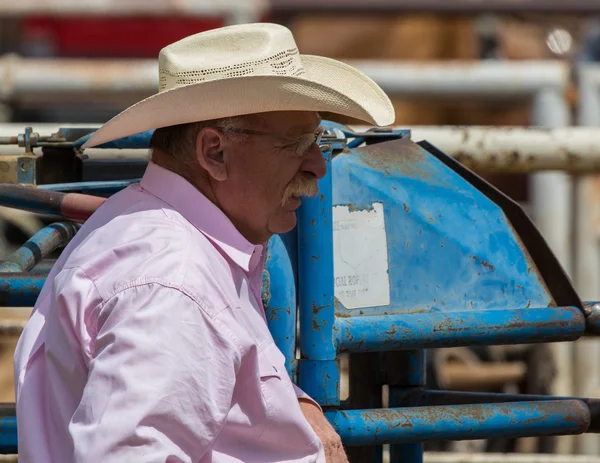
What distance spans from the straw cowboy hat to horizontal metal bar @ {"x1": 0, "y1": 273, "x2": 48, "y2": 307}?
273 mm

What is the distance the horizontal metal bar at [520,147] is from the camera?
2.88 metres

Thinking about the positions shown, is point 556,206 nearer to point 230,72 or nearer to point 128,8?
point 128,8

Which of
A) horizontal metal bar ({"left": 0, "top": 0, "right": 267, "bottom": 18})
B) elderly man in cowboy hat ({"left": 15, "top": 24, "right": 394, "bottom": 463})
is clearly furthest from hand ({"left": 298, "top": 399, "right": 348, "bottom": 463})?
horizontal metal bar ({"left": 0, "top": 0, "right": 267, "bottom": 18})

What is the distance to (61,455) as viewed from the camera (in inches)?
57.5

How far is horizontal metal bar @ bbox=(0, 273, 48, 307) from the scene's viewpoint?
6.02 ft

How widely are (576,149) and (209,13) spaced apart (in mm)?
2079

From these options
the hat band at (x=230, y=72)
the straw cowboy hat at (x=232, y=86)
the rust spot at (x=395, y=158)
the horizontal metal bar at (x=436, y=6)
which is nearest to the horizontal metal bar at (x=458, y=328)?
the rust spot at (x=395, y=158)

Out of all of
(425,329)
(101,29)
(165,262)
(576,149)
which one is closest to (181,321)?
(165,262)

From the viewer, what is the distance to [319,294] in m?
1.91

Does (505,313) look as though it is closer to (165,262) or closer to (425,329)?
(425,329)

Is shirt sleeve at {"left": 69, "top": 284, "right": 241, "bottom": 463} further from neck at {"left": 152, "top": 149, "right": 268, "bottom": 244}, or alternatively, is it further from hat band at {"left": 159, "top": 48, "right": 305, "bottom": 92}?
hat band at {"left": 159, "top": 48, "right": 305, "bottom": 92}

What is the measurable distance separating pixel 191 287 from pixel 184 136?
0.30m

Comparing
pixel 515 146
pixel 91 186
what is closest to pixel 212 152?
pixel 91 186

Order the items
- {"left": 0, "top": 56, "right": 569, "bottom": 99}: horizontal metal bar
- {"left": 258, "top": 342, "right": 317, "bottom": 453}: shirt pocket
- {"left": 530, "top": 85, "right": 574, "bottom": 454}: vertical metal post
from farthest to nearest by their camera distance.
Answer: {"left": 530, "top": 85, "right": 574, "bottom": 454}: vertical metal post → {"left": 0, "top": 56, "right": 569, "bottom": 99}: horizontal metal bar → {"left": 258, "top": 342, "right": 317, "bottom": 453}: shirt pocket
